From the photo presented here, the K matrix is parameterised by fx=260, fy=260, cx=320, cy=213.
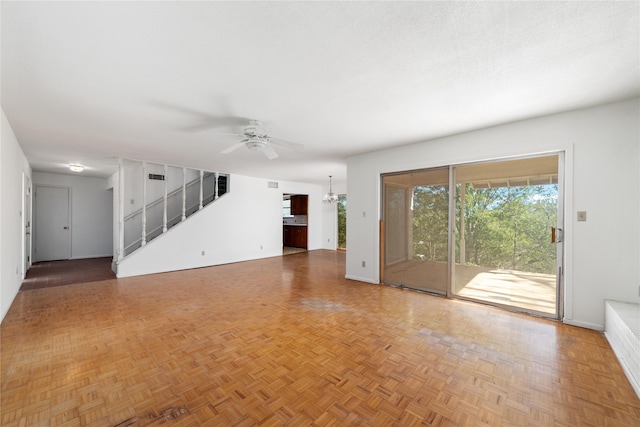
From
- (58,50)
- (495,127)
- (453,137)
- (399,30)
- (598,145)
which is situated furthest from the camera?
(453,137)

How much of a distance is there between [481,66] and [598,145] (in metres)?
2.03

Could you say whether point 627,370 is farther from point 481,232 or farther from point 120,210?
point 120,210

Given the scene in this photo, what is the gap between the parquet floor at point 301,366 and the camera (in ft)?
5.53

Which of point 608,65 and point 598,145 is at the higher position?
point 608,65

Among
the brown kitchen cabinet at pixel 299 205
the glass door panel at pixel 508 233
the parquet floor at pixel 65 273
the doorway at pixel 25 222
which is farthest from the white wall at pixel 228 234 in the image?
the glass door panel at pixel 508 233

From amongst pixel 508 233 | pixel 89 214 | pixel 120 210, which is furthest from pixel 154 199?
pixel 508 233

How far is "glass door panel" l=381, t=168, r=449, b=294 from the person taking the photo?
4.24 m

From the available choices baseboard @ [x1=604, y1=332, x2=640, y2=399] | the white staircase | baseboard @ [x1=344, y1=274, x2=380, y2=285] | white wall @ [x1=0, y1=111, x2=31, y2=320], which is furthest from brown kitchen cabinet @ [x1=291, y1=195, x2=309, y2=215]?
baseboard @ [x1=604, y1=332, x2=640, y2=399]

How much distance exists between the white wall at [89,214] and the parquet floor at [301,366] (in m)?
5.02

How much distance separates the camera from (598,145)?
115 inches

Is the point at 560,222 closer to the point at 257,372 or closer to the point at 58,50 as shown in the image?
the point at 257,372

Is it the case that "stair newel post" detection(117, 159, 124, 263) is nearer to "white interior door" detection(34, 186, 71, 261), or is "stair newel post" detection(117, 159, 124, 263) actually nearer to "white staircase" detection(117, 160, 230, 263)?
"white staircase" detection(117, 160, 230, 263)

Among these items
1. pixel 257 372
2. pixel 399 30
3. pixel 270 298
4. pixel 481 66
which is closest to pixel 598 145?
pixel 481 66

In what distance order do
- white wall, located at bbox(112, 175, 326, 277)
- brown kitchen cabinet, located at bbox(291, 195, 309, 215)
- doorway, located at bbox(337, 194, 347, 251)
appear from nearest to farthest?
white wall, located at bbox(112, 175, 326, 277) < brown kitchen cabinet, located at bbox(291, 195, 309, 215) < doorway, located at bbox(337, 194, 347, 251)
